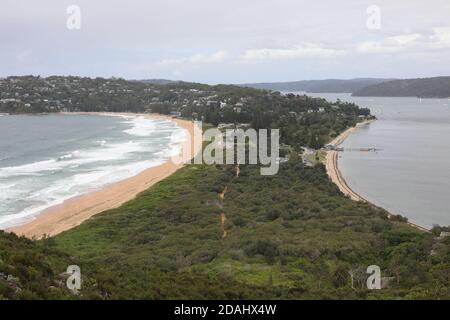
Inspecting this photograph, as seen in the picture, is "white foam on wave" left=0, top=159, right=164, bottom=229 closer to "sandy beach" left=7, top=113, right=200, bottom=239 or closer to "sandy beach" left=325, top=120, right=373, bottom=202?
"sandy beach" left=7, top=113, right=200, bottom=239

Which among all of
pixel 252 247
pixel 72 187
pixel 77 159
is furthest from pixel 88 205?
pixel 77 159

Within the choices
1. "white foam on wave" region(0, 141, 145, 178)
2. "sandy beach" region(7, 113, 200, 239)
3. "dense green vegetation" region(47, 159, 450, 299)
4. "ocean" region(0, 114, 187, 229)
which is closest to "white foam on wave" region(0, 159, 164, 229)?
"ocean" region(0, 114, 187, 229)

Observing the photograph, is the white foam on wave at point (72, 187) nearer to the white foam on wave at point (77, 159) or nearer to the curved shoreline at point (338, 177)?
the white foam on wave at point (77, 159)

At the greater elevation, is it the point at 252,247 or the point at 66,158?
the point at 66,158

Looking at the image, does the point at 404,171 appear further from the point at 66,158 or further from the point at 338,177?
the point at 66,158

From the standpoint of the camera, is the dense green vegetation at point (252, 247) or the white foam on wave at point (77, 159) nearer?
the dense green vegetation at point (252, 247)

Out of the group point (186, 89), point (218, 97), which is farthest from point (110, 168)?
point (186, 89)

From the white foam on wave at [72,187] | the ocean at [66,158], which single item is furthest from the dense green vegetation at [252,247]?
the ocean at [66,158]
